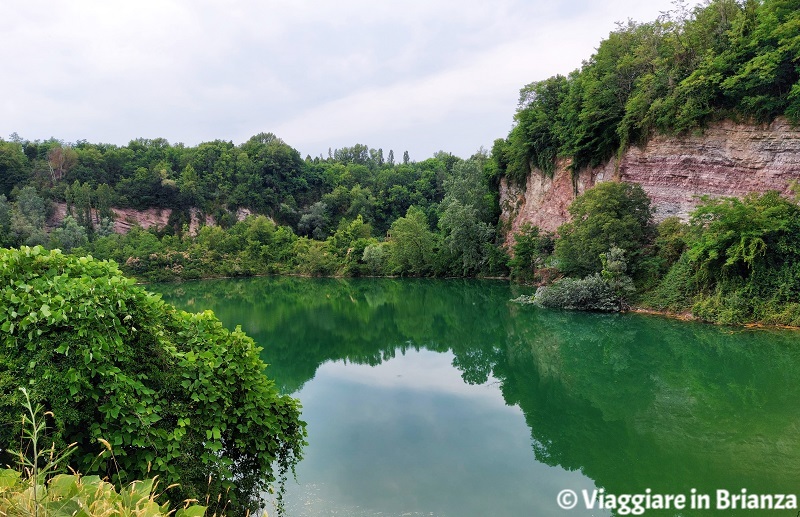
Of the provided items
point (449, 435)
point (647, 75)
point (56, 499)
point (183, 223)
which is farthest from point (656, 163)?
point (183, 223)

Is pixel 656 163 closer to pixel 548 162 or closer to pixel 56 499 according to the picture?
pixel 548 162

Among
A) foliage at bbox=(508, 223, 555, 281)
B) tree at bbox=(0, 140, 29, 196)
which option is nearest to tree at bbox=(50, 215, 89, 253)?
tree at bbox=(0, 140, 29, 196)

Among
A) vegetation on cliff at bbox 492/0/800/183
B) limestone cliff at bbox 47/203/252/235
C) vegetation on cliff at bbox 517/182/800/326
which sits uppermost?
vegetation on cliff at bbox 492/0/800/183

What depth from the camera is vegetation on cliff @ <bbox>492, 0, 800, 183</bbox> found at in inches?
592

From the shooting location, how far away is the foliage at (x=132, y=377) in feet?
11.1

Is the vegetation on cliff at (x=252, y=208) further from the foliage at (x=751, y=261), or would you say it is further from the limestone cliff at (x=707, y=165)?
the foliage at (x=751, y=261)

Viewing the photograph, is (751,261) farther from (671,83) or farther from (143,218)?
(143,218)

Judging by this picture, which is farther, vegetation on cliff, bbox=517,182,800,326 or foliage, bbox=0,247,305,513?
vegetation on cliff, bbox=517,182,800,326

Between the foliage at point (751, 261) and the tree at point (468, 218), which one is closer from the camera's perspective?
the foliage at point (751, 261)

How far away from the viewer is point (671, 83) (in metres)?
Result: 18.4

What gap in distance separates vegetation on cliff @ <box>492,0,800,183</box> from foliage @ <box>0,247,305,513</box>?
684 inches

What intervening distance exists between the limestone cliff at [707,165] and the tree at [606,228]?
3.04ft

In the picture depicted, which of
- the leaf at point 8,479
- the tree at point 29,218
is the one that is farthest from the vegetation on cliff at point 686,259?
the tree at point 29,218
